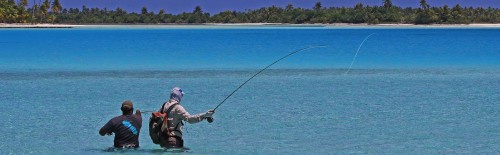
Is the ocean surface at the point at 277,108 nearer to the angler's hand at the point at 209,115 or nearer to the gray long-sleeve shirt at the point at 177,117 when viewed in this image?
the gray long-sleeve shirt at the point at 177,117

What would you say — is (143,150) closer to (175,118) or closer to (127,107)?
(127,107)

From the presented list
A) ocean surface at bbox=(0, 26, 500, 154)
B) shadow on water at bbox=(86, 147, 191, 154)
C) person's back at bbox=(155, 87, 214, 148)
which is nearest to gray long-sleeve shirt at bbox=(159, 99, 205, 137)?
person's back at bbox=(155, 87, 214, 148)

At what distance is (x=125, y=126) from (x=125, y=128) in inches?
2.7

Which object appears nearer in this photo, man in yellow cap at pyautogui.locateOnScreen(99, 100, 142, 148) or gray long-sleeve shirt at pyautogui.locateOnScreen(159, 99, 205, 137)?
gray long-sleeve shirt at pyautogui.locateOnScreen(159, 99, 205, 137)

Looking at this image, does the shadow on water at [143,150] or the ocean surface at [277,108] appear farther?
the ocean surface at [277,108]

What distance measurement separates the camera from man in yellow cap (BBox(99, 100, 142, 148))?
40.5ft

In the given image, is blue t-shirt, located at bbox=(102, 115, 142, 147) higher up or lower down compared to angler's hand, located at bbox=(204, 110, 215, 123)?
lower down

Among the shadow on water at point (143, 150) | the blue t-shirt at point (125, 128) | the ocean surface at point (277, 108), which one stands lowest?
the ocean surface at point (277, 108)

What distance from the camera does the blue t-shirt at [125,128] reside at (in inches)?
488

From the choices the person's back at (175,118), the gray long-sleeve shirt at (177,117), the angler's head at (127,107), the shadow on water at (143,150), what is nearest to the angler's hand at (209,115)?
the person's back at (175,118)

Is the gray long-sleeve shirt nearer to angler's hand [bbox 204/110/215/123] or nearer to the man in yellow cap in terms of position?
angler's hand [bbox 204/110/215/123]

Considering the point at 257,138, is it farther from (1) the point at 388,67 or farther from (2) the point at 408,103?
(1) the point at 388,67

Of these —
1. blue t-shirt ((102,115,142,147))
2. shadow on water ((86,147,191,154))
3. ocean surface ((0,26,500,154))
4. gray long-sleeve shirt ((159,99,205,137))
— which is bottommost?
ocean surface ((0,26,500,154))

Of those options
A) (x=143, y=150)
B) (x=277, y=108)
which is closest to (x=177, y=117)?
(x=143, y=150)
